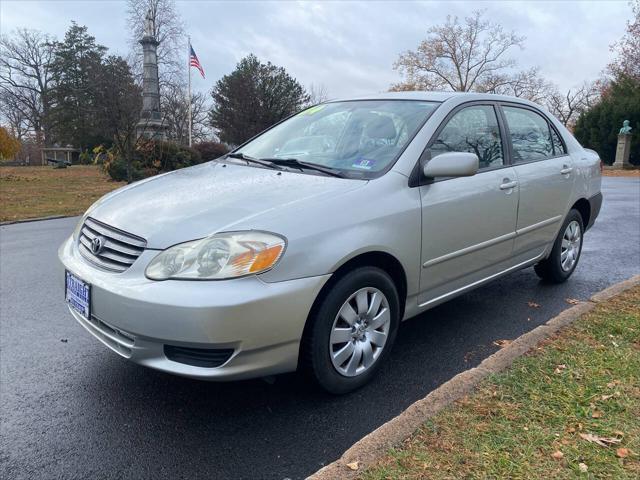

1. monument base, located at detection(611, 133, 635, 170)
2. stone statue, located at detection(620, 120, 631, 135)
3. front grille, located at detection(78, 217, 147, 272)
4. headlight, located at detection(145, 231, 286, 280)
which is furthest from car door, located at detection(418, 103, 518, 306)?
stone statue, located at detection(620, 120, 631, 135)

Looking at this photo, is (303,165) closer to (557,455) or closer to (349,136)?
(349,136)

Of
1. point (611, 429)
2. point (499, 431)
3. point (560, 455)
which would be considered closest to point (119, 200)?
point (499, 431)

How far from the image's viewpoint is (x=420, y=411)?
7.79 ft

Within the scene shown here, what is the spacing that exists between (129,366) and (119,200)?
40.6 inches

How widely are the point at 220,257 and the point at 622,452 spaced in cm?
187

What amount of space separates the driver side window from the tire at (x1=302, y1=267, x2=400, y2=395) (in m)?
0.99

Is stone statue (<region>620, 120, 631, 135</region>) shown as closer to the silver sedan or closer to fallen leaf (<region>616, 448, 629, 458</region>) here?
the silver sedan

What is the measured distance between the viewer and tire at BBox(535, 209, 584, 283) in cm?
460

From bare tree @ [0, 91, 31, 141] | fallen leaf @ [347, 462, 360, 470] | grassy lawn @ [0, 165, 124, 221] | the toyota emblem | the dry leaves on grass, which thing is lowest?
fallen leaf @ [347, 462, 360, 470]

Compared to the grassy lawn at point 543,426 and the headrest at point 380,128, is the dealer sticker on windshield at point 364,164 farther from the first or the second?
the grassy lawn at point 543,426

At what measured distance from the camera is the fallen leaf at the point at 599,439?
2.15 meters

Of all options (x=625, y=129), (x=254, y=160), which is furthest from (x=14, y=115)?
(x=254, y=160)

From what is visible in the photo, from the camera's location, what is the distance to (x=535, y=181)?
400 centimetres

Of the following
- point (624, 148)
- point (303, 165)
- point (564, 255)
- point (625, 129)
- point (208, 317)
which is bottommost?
point (564, 255)
